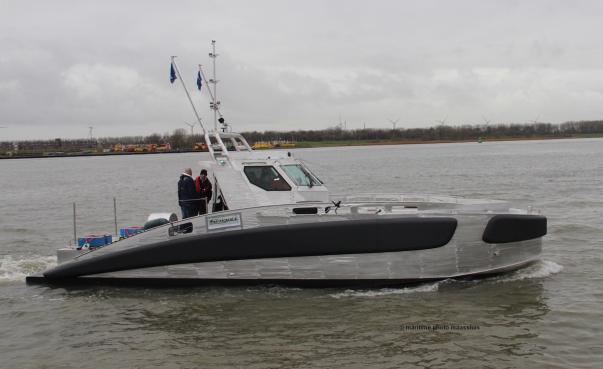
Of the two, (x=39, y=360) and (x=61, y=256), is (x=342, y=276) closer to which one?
(x=39, y=360)

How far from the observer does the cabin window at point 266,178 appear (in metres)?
10.3

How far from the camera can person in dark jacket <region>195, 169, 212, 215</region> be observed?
1088 cm

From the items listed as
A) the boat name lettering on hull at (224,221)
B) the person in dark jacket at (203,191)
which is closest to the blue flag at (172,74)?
the person in dark jacket at (203,191)

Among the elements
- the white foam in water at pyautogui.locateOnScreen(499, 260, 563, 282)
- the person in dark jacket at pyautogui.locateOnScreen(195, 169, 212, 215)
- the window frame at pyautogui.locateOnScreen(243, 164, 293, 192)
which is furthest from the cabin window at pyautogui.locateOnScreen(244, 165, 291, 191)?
the white foam in water at pyautogui.locateOnScreen(499, 260, 563, 282)

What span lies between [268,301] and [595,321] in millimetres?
4546

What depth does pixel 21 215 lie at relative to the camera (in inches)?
911

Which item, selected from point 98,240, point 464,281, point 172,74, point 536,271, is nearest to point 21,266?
point 98,240

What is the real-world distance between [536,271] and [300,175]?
4336mm

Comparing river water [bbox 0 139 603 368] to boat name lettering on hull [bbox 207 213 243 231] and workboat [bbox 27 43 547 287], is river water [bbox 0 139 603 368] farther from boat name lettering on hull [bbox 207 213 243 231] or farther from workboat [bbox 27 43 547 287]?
boat name lettering on hull [bbox 207 213 243 231]

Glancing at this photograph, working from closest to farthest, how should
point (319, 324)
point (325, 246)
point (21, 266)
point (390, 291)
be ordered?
point (319, 324), point (325, 246), point (390, 291), point (21, 266)

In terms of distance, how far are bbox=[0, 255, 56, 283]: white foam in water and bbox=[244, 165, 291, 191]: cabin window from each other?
4607 millimetres

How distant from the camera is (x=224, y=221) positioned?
9.30 metres

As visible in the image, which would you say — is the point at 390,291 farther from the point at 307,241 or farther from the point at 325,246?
the point at 307,241

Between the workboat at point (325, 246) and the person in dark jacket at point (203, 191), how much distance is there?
1.01 metres
